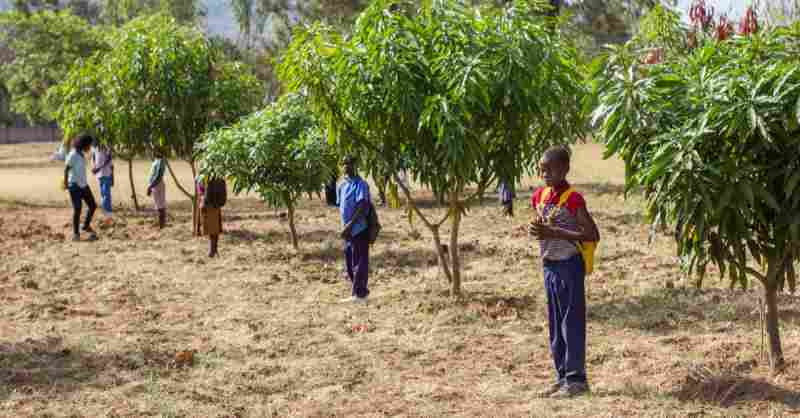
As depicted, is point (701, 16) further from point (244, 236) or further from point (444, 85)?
point (244, 236)

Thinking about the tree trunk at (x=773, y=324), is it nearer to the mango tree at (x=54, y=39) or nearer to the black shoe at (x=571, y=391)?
the black shoe at (x=571, y=391)

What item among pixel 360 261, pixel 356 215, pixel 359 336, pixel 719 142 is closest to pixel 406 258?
pixel 360 261

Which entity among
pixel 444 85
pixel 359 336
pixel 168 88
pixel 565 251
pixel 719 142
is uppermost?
pixel 168 88

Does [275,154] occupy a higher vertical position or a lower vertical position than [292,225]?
higher

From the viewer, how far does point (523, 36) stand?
8.65m

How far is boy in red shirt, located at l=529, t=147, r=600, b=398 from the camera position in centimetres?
594

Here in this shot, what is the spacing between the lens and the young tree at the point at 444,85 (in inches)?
332

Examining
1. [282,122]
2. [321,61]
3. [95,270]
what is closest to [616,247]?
[282,122]

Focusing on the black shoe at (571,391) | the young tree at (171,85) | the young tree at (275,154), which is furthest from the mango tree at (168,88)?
the black shoe at (571,391)

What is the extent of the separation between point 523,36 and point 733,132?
331cm

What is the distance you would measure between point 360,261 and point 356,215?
0.54 m

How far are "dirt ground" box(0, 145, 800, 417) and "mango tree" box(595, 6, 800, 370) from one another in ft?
3.28

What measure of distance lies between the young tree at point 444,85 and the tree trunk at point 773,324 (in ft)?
9.85

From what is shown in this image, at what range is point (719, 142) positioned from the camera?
19.2 feet
